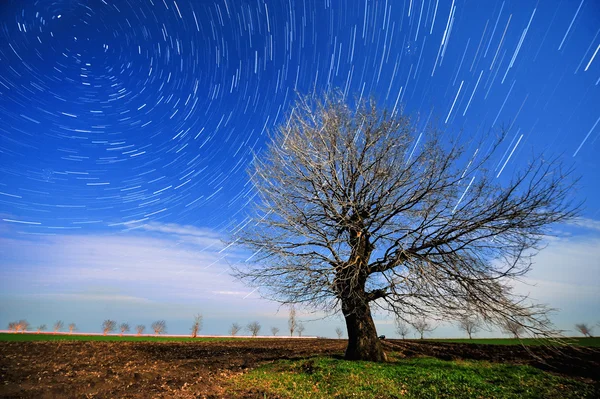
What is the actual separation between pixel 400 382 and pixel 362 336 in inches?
133

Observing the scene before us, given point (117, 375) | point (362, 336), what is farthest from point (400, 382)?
point (117, 375)

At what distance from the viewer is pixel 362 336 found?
38.5 feet

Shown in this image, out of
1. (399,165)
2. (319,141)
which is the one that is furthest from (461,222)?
(319,141)

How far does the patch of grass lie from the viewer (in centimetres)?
746

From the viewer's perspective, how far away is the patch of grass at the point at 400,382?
7.46 metres

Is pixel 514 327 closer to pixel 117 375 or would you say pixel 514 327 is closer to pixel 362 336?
pixel 362 336

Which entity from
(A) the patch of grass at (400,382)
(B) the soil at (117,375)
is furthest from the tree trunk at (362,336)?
(B) the soil at (117,375)

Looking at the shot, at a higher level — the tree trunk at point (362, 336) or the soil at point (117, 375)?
the tree trunk at point (362, 336)

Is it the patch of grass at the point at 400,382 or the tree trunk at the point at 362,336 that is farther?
the tree trunk at the point at 362,336

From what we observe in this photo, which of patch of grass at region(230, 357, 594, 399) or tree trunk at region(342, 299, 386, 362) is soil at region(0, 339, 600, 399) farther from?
tree trunk at region(342, 299, 386, 362)

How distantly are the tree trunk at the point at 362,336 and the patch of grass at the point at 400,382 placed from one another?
1.01 meters

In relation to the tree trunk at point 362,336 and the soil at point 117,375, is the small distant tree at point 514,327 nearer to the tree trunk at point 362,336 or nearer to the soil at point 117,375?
the soil at point 117,375

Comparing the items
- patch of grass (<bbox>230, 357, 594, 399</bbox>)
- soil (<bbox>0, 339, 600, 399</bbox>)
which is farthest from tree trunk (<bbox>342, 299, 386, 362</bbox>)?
soil (<bbox>0, 339, 600, 399</bbox>)

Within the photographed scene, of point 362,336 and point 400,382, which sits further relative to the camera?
point 362,336
